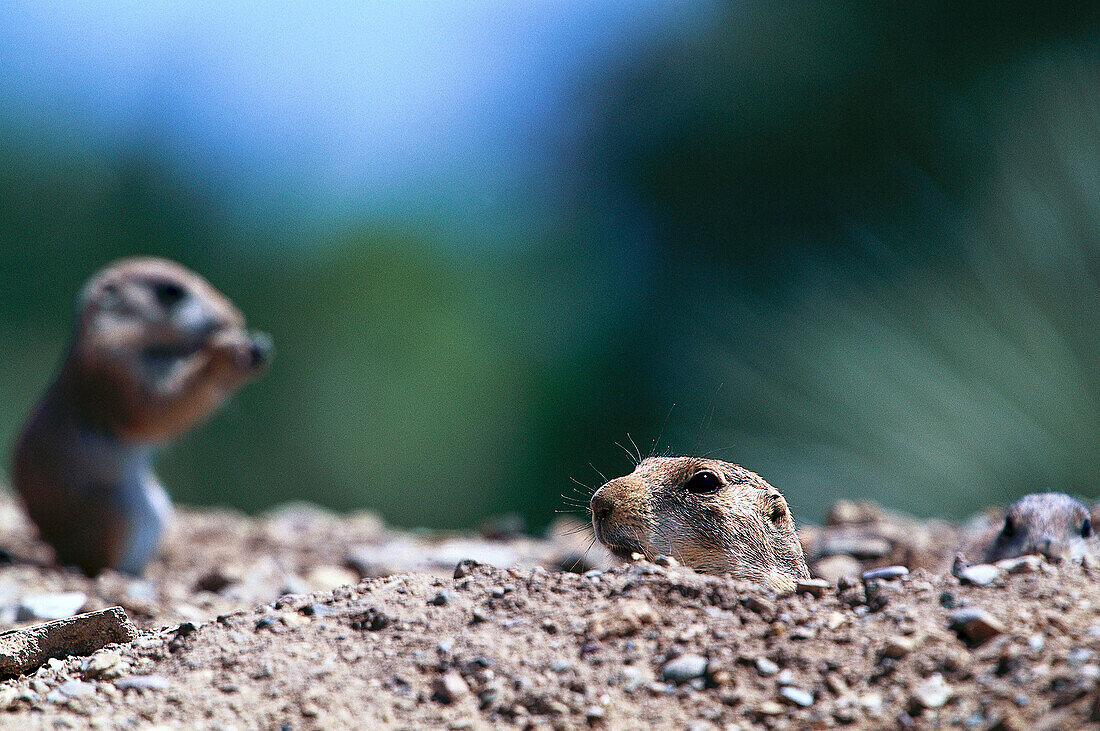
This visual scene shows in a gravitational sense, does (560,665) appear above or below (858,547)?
below

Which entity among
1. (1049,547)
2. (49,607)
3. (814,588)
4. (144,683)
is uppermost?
(1049,547)

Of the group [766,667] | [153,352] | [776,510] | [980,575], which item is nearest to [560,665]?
[766,667]

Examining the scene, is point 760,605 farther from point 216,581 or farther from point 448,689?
point 216,581

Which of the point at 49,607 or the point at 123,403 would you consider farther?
the point at 123,403

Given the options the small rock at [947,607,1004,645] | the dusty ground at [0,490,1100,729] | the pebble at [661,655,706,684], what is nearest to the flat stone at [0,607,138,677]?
the dusty ground at [0,490,1100,729]

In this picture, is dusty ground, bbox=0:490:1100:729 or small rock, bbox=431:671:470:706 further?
small rock, bbox=431:671:470:706

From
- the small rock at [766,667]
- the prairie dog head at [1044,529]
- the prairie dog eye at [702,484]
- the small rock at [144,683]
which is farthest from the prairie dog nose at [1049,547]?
the small rock at [144,683]

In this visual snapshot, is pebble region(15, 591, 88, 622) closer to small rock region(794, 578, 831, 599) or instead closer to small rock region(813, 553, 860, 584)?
small rock region(794, 578, 831, 599)

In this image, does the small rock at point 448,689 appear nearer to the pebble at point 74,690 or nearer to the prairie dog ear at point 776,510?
the pebble at point 74,690
